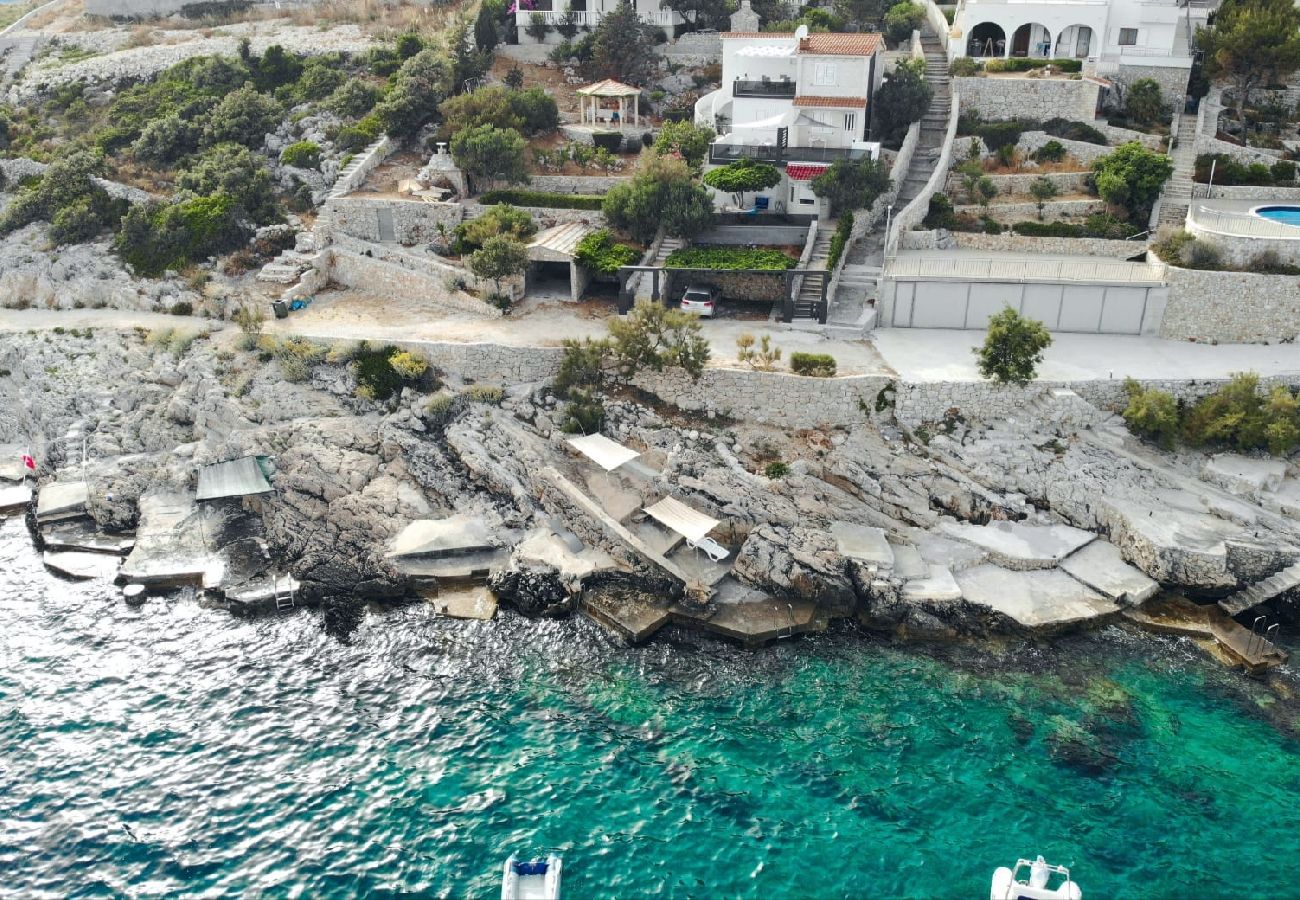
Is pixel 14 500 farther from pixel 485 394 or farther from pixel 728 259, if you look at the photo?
pixel 728 259

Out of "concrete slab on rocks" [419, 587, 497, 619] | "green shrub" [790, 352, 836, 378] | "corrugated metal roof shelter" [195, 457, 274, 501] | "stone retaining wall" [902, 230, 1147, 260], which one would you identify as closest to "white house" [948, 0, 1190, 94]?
"stone retaining wall" [902, 230, 1147, 260]

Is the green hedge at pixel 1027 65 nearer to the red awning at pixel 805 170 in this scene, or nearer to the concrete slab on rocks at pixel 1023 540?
the red awning at pixel 805 170

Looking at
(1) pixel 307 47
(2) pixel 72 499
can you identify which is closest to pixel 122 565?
(2) pixel 72 499

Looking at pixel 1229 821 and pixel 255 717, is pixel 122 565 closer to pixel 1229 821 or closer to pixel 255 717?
pixel 255 717

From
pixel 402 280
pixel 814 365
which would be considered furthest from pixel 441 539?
pixel 402 280

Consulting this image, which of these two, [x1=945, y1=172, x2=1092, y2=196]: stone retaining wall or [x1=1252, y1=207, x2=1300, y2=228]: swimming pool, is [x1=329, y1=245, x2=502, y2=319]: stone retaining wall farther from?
[x1=1252, y1=207, x2=1300, y2=228]: swimming pool

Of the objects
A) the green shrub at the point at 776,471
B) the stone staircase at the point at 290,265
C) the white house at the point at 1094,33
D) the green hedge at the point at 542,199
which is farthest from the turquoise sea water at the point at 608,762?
the white house at the point at 1094,33
